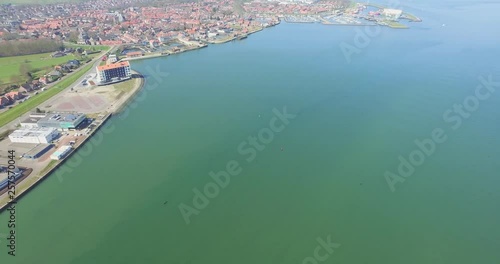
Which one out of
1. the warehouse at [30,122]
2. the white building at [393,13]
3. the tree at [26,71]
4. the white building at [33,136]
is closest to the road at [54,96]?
the warehouse at [30,122]

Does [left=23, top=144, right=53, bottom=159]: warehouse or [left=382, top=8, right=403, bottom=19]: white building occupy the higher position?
[left=382, top=8, right=403, bottom=19]: white building

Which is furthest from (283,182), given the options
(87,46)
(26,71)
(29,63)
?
(87,46)

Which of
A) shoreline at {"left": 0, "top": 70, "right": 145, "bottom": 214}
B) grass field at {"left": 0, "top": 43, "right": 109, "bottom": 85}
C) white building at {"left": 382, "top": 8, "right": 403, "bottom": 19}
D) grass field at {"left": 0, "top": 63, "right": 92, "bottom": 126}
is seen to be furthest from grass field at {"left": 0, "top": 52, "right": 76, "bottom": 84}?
white building at {"left": 382, "top": 8, "right": 403, "bottom": 19}

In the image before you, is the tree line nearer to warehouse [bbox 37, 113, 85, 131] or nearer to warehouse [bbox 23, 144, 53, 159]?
warehouse [bbox 37, 113, 85, 131]

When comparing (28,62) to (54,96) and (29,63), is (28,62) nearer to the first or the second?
(29,63)

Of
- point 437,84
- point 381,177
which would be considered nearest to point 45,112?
point 381,177

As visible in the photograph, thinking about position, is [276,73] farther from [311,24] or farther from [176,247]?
[311,24]

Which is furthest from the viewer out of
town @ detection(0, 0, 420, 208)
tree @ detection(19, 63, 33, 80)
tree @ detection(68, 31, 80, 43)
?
tree @ detection(68, 31, 80, 43)

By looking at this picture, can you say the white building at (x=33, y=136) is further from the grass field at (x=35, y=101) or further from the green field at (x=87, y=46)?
the green field at (x=87, y=46)
